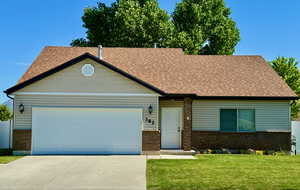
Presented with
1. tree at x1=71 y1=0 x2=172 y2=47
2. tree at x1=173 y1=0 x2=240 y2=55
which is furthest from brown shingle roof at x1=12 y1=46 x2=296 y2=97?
tree at x1=173 y1=0 x2=240 y2=55

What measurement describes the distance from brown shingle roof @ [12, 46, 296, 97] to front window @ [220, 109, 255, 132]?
954 millimetres

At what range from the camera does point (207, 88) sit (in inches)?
808

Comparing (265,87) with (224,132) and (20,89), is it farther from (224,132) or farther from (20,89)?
(20,89)

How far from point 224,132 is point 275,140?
2.74 metres

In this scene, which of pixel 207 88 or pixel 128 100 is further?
pixel 207 88

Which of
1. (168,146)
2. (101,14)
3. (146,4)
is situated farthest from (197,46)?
(168,146)

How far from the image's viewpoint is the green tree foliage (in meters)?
35.0

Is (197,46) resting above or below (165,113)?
above

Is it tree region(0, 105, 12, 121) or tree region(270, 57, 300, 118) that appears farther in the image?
tree region(270, 57, 300, 118)

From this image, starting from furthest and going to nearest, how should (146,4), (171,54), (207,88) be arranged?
1. (146,4)
2. (171,54)
3. (207,88)

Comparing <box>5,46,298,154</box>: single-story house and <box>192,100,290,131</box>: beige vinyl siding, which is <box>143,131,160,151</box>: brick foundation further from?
<box>192,100,290,131</box>: beige vinyl siding

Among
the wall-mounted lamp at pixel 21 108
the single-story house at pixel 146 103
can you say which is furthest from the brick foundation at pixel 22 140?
the wall-mounted lamp at pixel 21 108

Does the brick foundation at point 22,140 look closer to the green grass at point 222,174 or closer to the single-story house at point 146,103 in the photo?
the single-story house at point 146,103

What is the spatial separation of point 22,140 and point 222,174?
991 centimetres
